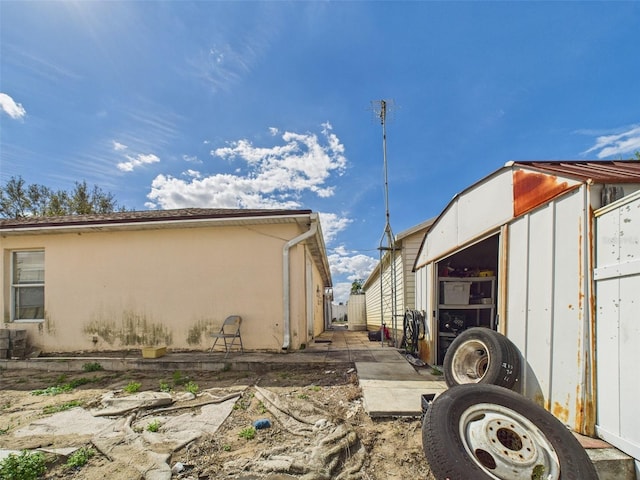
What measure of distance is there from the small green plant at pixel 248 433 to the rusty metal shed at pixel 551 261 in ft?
8.41

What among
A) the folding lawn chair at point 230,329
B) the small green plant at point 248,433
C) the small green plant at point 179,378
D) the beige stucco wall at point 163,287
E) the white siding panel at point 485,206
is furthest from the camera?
the beige stucco wall at point 163,287

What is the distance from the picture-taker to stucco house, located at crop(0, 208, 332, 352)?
6484 millimetres

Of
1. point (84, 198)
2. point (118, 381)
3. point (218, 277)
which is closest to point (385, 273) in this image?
point (218, 277)

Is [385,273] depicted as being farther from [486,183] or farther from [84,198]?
Answer: [84,198]

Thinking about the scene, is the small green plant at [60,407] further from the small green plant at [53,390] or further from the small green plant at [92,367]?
the small green plant at [92,367]

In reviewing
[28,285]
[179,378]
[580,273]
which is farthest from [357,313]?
[580,273]

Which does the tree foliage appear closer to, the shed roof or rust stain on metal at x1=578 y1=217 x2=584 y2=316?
the shed roof

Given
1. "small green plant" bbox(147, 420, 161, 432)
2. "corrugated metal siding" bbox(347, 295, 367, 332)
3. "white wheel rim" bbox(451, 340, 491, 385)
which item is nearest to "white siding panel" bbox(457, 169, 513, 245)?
"white wheel rim" bbox(451, 340, 491, 385)

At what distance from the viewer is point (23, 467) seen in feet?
7.34

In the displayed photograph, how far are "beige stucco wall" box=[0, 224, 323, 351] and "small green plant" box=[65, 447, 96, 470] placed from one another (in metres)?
3.86

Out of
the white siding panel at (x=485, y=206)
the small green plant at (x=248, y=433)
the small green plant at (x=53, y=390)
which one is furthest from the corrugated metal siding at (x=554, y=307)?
the small green plant at (x=53, y=390)

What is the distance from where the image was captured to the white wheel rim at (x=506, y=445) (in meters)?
1.90

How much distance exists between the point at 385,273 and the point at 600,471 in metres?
9.98

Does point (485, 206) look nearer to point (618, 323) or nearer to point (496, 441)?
point (618, 323)
